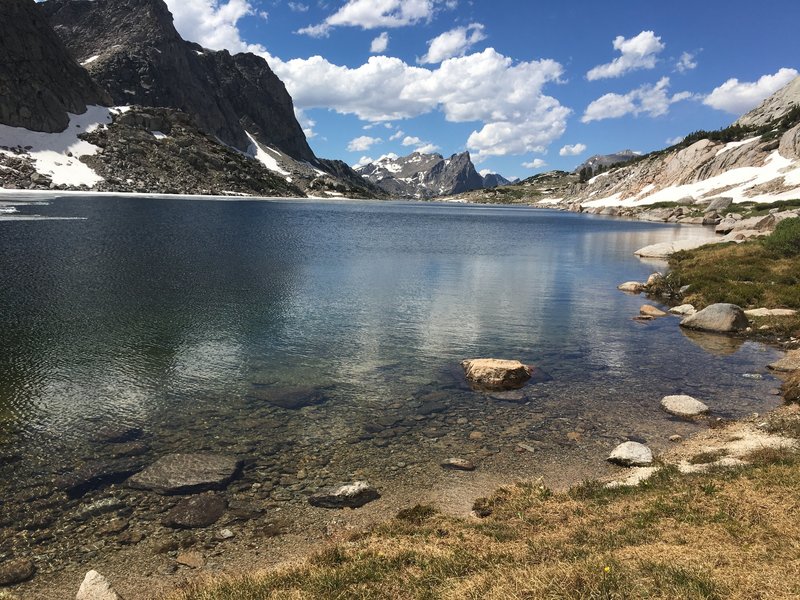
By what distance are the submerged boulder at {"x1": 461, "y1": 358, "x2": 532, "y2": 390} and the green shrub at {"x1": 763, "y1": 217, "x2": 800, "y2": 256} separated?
126ft

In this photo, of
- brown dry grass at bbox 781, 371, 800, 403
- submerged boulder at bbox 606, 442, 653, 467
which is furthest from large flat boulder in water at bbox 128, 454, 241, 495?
brown dry grass at bbox 781, 371, 800, 403

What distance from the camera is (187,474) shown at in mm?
13523

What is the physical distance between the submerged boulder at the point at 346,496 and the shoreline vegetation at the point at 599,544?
1.22 metres

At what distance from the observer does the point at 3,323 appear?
1023 inches

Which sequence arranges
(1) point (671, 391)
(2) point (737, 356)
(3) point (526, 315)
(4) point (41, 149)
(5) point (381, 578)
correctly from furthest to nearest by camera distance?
(4) point (41, 149)
(3) point (526, 315)
(2) point (737, 356)
(1) point (671, 391)
(5) point (381, 578)

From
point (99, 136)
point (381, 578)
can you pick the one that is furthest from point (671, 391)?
point (99, 136)

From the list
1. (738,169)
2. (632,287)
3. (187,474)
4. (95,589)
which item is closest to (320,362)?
(187,474)

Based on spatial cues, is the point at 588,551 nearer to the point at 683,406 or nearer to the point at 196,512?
the point at 196,512

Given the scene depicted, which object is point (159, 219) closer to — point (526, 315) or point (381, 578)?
point (526, 315)

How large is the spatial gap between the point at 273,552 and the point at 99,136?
23359cm

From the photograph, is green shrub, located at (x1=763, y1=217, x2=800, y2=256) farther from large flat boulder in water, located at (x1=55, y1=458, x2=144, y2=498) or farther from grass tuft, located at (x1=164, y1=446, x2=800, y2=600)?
large flat boulder in water, located at (x1=55, y1=458, x2=144, y2=498)

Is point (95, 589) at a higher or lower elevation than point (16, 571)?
higher

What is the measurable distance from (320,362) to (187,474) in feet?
32.2

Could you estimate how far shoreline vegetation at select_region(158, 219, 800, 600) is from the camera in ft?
24.4
